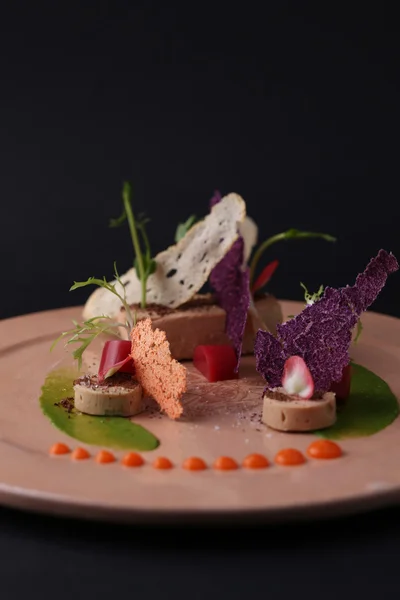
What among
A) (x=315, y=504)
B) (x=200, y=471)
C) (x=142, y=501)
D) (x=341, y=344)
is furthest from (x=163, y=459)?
(x=341, y=344)

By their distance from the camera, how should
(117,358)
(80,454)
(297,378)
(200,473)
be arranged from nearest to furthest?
(200,473), (80,454), (297,378), (117,358)

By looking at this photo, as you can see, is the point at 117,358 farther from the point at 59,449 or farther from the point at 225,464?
the point at 225,464

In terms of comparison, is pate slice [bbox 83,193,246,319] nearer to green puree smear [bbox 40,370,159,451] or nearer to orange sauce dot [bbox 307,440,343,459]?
green puree smear [bbox 40,370,159,451]

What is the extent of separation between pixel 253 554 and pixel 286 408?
926 mm

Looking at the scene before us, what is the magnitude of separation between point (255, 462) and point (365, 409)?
0.86 meters

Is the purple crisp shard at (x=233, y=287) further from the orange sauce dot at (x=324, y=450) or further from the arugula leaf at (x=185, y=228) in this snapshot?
the orange sauce dot at (x=324, y=450)

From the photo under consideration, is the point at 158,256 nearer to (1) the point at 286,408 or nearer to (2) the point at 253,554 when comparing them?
(1) the point at 286,408

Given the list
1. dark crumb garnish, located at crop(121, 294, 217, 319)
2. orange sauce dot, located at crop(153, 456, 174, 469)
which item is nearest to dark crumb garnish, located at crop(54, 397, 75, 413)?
orange sauce dot, located at crop(153, 456, 174, 469)

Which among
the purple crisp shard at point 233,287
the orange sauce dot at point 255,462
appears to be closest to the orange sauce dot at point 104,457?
the orange sauce dot at point 255,462

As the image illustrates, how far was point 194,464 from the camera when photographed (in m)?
3.79

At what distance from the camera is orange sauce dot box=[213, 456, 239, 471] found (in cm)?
378

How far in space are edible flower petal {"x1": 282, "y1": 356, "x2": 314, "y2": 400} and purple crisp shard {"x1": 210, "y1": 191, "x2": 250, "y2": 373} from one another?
818 millimetres

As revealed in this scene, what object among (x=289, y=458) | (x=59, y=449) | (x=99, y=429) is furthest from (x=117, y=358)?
(x=289, y=458)

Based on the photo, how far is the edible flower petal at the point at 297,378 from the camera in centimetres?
427
